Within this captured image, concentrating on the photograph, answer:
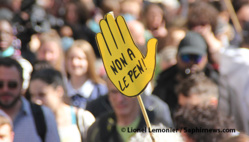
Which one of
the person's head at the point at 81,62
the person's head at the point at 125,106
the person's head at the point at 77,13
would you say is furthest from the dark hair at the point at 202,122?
the person's head at the point at 77,13

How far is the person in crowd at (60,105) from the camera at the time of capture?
450 cm

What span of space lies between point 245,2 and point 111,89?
3.01 metres

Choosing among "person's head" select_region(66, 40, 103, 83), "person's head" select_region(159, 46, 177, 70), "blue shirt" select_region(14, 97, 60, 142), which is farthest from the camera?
"person's head" select_region(66, 40, 103, 83)

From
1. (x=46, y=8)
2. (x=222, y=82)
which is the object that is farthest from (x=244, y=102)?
(x=46, y=8)

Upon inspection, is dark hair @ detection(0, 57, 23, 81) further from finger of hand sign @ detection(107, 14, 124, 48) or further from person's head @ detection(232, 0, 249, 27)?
person's head @ detection(232, 0, 249, 27)

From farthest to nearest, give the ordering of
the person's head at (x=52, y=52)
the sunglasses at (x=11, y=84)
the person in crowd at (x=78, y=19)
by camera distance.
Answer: the person in crowd at (x=78, y=19) < the person's head at (x=52, y=52) < the sunglasses at (x=11, y=84)

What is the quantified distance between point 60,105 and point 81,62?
4.69ft

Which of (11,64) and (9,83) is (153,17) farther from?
(9,83)

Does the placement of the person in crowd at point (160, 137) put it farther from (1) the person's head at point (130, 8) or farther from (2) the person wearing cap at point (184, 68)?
(1) the person's head at point (130, 8)

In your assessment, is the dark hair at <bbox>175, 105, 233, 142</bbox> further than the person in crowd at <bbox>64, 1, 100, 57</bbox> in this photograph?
No

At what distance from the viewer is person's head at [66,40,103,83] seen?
19.9 ft

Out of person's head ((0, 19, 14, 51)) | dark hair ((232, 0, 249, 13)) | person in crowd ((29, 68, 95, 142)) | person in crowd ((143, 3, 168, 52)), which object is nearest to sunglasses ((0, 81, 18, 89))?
person in crowd ((29, 68, 95, 142))

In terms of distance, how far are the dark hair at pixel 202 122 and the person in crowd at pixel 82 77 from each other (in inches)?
81.0

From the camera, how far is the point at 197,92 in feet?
14.0
